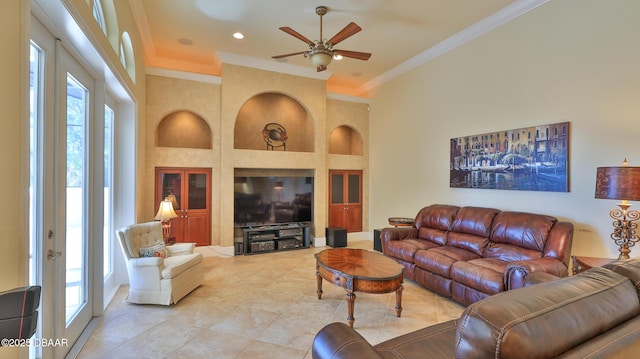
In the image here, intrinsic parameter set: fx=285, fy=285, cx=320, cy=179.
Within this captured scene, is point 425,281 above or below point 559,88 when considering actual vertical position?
below

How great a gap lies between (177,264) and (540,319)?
11.5 ft

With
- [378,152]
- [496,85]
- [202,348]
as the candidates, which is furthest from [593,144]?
[202,348]

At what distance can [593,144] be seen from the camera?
313 cm

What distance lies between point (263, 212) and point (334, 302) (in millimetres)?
2967

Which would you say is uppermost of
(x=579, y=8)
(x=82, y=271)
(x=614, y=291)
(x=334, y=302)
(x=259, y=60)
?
(x=259, y=60)

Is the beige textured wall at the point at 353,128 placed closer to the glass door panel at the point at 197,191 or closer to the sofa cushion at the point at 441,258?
the glass door panel at the point at 197,191

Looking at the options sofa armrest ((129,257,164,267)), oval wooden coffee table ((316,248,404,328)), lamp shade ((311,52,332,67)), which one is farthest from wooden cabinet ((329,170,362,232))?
sofa armrest ((129,257,164,267))

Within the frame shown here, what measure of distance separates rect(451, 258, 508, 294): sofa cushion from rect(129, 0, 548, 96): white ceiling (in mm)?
3284

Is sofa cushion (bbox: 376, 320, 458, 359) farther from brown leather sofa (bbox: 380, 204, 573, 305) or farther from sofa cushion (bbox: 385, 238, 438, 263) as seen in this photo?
sofa cushion (bbox: 385, 238, 438, 263)

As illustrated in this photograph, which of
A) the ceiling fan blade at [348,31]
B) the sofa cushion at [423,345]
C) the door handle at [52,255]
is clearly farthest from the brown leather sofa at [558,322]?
the ceiling fan blade at [348,31]

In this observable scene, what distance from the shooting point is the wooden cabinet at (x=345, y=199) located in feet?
22.1

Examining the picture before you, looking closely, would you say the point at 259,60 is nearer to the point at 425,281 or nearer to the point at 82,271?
the point at 82,271

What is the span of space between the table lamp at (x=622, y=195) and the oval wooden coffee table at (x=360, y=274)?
1964 mm

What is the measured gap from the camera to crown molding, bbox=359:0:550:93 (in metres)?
3.72
